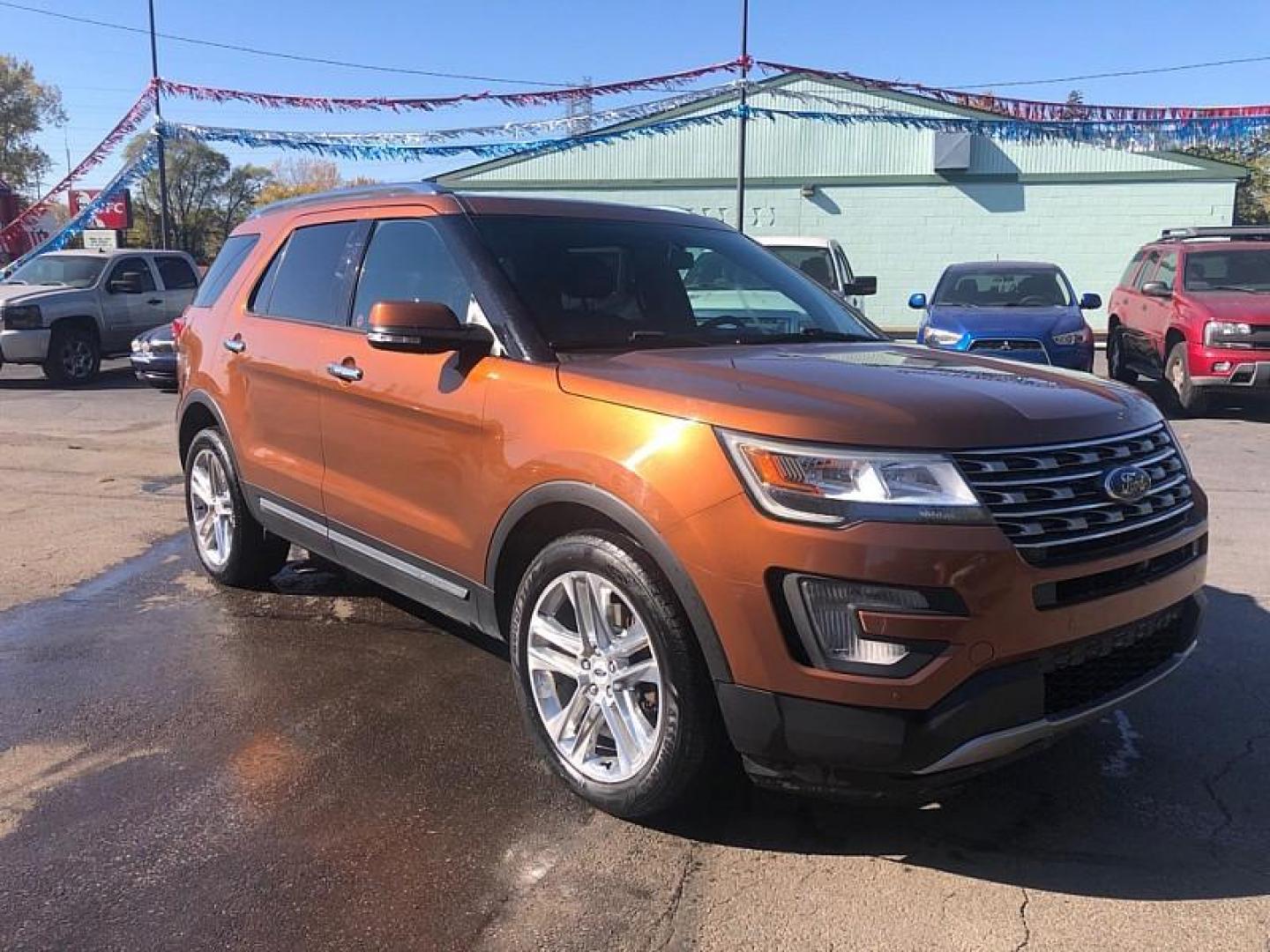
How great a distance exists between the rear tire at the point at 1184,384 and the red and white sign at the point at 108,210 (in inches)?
796

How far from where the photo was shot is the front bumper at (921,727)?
8.32 ft

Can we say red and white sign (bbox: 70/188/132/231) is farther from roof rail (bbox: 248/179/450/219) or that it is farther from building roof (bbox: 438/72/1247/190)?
roof rail (bbox: 248/179/450/219)

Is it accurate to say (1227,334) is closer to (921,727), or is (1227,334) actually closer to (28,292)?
(921,727)

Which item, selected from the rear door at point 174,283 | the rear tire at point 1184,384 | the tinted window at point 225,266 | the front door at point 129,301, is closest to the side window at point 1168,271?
the rear tire at point 1184,384

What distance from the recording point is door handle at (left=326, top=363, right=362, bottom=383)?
4004 millimetres

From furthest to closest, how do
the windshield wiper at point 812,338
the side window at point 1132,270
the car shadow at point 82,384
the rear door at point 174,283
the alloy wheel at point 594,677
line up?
the rear door at point 174,283 < the car shadow at point 82,384 < the side window at point 1132,270 < the windshield wiper at point 812,338 < the alloy wheel at point 594,677

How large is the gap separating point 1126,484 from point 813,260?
10111 millimetres

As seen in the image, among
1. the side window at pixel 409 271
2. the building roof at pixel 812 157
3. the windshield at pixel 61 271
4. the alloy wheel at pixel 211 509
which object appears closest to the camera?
the side window at pixel 409 271

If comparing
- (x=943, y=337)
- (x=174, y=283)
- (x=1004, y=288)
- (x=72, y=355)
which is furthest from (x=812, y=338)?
(x=174, y=283)

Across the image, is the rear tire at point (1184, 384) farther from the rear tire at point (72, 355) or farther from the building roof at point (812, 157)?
the rear tire at point (72, 355)

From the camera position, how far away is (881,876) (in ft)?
9.30

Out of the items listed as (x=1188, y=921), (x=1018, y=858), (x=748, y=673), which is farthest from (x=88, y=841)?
(x=1188, y=921)

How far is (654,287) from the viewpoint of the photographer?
13.4ft

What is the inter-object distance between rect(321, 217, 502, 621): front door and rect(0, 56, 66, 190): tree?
66233 mm
